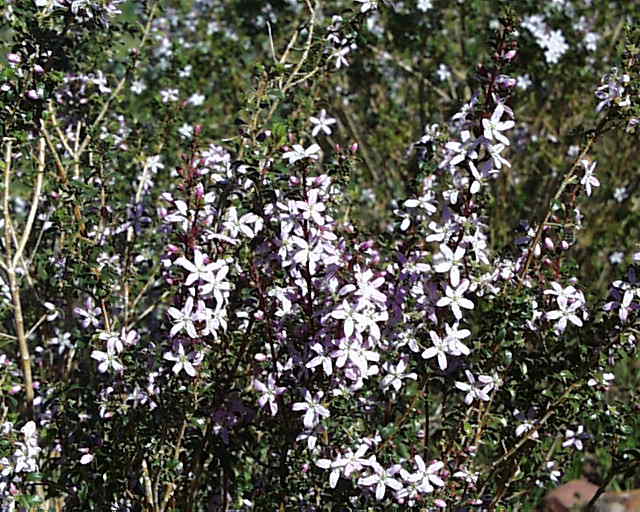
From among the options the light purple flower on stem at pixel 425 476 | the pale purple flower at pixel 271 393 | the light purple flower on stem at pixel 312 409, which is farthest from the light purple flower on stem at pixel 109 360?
the light purple flower on stem at pixel 425 476

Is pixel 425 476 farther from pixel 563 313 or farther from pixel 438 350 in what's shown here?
pixel 563 313

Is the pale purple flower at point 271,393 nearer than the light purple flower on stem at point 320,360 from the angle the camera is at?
No

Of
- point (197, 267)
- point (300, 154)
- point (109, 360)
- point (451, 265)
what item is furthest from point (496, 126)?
point (109, 360)

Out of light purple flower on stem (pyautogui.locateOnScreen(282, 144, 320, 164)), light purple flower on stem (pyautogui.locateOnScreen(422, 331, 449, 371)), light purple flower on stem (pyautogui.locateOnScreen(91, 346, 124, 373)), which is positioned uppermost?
light purple flower on stem (pyautogui.locateOnScreen(282, 144, 320, 164))

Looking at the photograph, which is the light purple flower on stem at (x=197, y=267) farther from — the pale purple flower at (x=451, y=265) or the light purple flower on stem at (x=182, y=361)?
the pale purple flower at (x=451, y=265)

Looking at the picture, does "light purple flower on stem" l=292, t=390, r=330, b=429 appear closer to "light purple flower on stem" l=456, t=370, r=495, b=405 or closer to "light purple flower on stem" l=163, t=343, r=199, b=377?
"light purple flower on stem" l=163, t=343, r=199, b=377

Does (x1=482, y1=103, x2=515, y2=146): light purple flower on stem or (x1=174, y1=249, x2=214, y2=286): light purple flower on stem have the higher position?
(x1=482, y1=103, x2=515, y2=146): light purple flower on stem

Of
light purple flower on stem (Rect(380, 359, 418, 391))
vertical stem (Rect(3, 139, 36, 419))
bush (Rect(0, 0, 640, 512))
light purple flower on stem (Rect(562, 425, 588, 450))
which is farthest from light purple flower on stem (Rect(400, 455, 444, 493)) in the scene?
vertical stem (Rect(3, 139, 36, 419))

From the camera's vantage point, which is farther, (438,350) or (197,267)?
(438,350)

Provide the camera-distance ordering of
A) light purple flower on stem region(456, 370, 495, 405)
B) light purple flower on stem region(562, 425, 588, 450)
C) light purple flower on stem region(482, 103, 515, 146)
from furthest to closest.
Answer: light purple flower on stem region(562, 425, 588, 450) < light purple flower on stem region(456, 370, 495, 405) < light purple flower on stem region(482, 103, 515, 146)

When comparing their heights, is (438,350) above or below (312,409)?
above

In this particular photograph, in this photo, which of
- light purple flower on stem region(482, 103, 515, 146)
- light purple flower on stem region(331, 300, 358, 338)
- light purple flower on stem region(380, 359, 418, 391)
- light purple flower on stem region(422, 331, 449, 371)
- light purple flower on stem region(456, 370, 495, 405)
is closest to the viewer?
light purple flower on stem region(331, 300, 358, 338)

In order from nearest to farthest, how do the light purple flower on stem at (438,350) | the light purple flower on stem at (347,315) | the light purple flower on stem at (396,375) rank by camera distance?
the light purple flower on stem at (347,315)
the light purple flower on stem at (438,350)
the light purple flower on stem at (396,375)

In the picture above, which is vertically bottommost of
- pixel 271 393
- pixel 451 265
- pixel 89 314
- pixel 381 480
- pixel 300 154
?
pixel 381 480
